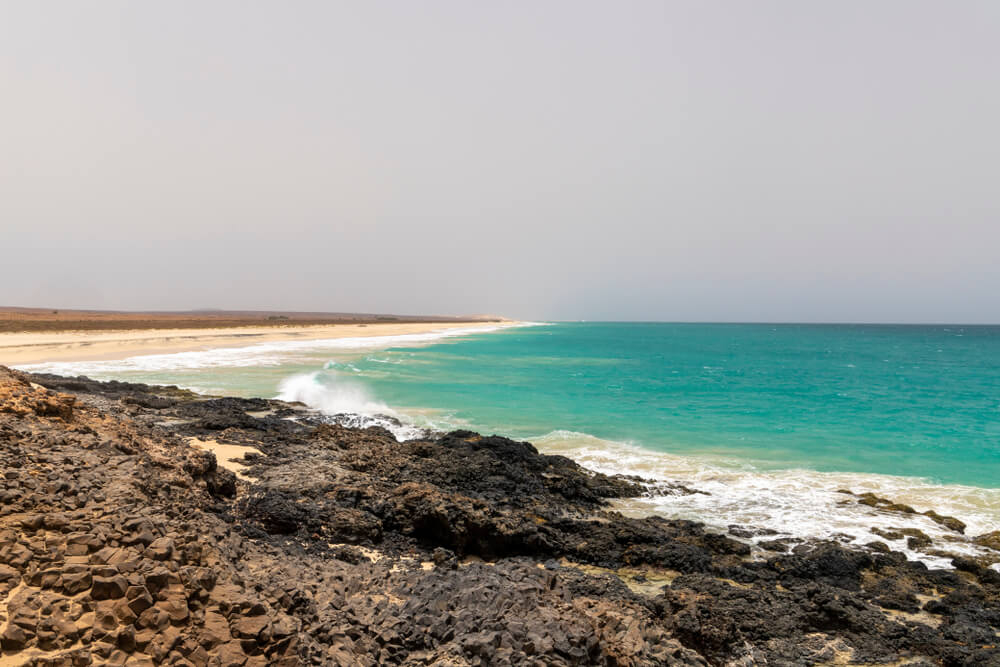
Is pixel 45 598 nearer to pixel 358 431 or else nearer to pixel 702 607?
pixel 702 607

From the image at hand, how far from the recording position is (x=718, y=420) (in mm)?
22578

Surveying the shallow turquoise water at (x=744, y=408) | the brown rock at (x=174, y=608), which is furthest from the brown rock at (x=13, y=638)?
the shallow turquoise water at (x=744, y=408)

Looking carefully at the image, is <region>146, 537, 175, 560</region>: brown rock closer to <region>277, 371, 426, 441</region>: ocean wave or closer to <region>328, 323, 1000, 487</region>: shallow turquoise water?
<region>277, 371, 426, 441</region>: ocean wave

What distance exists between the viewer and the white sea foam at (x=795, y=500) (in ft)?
33.0

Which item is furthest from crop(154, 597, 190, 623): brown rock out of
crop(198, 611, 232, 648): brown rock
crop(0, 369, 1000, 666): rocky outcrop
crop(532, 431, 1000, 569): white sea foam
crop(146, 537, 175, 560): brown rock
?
crop(532, 431, 1000, 569): white sea foam

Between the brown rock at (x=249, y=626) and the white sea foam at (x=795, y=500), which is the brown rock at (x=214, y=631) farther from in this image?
the white sea foam at (x=795, y=500)

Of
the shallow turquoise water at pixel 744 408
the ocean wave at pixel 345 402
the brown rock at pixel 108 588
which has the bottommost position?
the shallow turquoise water at pixel 744 408

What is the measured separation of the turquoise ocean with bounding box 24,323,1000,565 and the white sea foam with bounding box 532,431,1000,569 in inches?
2.3

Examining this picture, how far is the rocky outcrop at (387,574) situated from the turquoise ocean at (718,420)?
258 cm

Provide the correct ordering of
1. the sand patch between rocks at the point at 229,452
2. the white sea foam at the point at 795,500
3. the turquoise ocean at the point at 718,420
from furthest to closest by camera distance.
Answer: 1. the turquoise ocean at the point at 718,420
2. the white sea foam at the point at 795,500
3. the sand patch between rocks at the point at 229,452

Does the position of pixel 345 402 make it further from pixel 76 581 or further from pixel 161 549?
pixel 76 581

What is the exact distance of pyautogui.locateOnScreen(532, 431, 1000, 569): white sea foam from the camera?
396 inches

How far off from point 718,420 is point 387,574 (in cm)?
2074

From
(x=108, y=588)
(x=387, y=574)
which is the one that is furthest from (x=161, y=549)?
(x=387, y=574)
